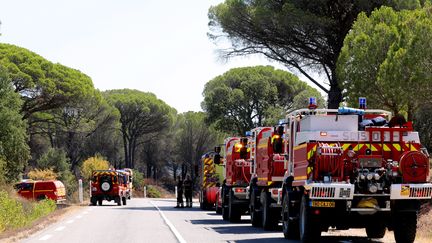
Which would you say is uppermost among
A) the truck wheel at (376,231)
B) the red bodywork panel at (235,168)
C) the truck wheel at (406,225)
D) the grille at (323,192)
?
the red bodywork panel at (235,168)

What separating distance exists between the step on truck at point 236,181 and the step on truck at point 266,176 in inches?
82.2

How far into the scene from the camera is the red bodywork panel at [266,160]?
2000cm

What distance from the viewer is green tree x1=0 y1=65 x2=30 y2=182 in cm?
4419

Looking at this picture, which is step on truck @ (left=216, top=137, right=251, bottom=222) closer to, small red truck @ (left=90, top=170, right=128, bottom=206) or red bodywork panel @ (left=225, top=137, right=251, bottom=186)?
red bodywork panel @ (left=225, top=137, right=251, bottom=186)

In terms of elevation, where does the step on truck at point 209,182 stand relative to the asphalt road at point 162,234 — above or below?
above

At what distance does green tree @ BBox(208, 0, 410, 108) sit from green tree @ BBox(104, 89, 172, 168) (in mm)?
42416

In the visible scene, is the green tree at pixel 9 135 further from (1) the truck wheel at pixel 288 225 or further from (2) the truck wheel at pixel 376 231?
(2) the truck wheel at pixel 376 231

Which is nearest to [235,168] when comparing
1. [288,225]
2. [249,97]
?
[288,225]

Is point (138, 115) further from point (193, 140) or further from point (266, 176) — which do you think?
point (266, 176)

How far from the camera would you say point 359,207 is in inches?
579

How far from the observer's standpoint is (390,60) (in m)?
27.2

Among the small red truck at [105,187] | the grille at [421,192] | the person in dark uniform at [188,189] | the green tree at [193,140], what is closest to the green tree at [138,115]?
the green tree at [193,140]

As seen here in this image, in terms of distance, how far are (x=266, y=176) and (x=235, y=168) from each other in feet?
18.4

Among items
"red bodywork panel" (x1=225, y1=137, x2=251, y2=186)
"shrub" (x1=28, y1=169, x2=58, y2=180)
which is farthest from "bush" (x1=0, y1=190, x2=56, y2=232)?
"shrub" (x1=28, y1=169, x2=58, y2=180)
